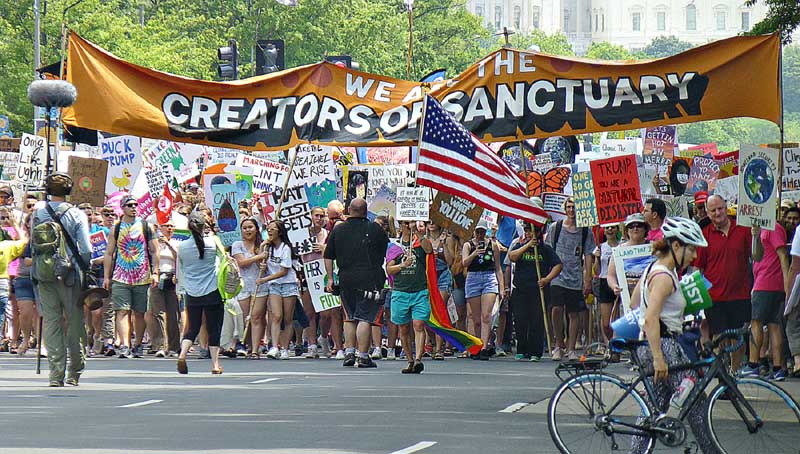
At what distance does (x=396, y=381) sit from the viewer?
16.1 meters

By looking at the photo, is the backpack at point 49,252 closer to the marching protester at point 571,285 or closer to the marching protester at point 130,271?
the marching protester at point 130,271

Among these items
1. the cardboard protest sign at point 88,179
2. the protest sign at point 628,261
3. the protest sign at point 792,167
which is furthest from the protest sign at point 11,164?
the protest sign at point 628,261

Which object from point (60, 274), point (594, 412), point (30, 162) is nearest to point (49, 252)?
point (60, 274)

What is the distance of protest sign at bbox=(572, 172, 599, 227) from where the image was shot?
20.5 meters

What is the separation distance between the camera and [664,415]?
9.79 meters

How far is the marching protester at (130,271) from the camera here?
20281mm

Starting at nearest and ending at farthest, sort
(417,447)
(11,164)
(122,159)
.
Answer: (417,447) → (122,159) → (11,164)

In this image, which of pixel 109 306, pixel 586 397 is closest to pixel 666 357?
pixel 586 397

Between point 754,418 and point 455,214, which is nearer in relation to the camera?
point 754,418

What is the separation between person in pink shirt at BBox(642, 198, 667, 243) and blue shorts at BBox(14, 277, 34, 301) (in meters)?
7.48

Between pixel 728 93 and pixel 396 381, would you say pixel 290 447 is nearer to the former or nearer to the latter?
pixel 396 381

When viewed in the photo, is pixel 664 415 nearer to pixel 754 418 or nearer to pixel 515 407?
pixel 754 418

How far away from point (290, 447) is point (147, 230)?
9956mm

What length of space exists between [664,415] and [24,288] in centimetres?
1206
